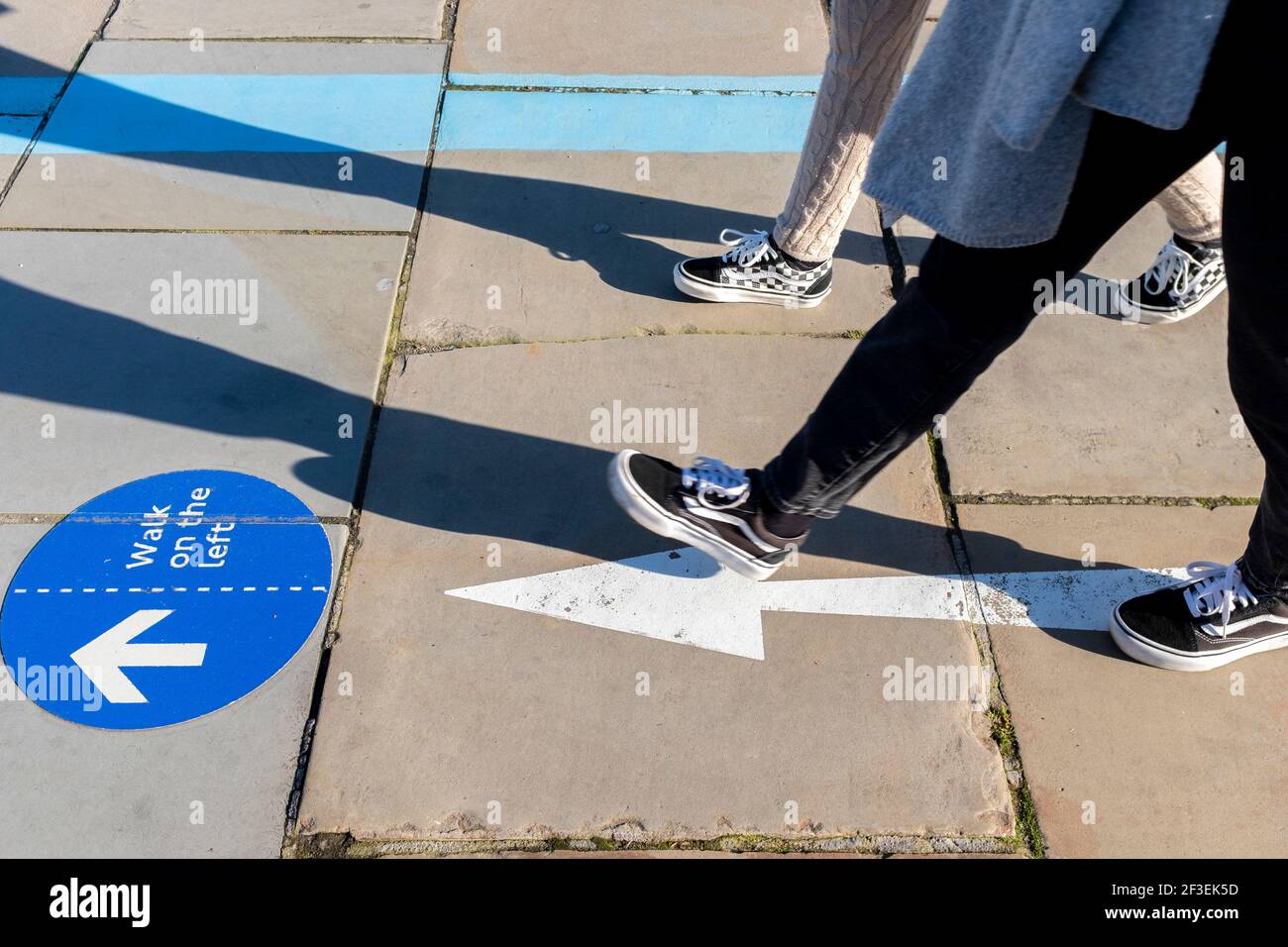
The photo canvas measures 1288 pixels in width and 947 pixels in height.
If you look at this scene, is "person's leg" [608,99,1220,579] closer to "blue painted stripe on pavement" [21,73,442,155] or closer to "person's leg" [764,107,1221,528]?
"person's leg" [764,107,1221,528]

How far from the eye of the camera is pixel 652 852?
1.99 metres

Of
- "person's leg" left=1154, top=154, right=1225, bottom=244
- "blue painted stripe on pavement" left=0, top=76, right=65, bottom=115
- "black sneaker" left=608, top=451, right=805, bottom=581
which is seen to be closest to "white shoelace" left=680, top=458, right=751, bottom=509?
"black sneaker" left=608, top=451, right=805, bottom=581

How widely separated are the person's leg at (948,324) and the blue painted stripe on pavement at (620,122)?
2.00m

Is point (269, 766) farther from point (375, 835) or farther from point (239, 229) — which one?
point (239, 229)

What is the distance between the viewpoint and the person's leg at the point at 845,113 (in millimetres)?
2494

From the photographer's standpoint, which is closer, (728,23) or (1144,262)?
(1144,262)

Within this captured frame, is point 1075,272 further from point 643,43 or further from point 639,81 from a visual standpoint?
point 643,43

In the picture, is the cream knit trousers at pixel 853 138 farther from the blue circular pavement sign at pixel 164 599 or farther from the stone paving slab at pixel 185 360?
the blue circular pavement sign at pixel 164 599

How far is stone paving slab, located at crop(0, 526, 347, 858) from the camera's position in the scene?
2.00 m

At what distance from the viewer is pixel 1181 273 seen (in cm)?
305

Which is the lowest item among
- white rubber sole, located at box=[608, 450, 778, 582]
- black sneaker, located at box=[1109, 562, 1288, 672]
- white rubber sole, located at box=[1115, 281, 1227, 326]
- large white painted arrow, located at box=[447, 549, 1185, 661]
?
large white painted arrow, located at box=[447, 549, 1185, 661]

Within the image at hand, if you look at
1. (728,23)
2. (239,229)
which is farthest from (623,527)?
(728,23)

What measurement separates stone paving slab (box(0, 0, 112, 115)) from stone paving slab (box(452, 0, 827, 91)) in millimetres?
1638
